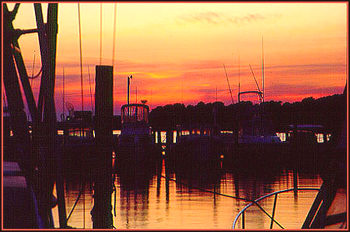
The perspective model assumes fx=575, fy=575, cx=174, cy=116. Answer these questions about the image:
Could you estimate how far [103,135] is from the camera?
17.2 feet

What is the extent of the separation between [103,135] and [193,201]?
402 cm

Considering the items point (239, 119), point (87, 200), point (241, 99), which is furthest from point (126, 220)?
point (241, 99)

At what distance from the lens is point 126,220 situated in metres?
7.28

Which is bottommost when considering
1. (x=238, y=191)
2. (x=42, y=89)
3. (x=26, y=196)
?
(x=238, y=191)

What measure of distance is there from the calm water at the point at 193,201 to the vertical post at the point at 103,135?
0.73 ft

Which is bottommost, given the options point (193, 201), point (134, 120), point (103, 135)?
point (193, 201)

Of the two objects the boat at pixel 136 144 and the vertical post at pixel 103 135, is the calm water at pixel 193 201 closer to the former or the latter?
the vertical post at pixel 103 135

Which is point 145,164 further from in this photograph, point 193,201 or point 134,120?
point 193,201

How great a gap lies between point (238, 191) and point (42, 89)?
620cm

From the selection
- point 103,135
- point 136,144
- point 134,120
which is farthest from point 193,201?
point 134,120

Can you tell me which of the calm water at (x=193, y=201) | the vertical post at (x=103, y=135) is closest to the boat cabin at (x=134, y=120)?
the calm water at (x=193, y=201)

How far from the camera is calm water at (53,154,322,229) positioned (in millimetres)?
7148

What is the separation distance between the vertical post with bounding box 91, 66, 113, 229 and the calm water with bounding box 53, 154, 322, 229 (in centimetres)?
22

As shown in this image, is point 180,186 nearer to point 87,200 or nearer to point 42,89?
point 87,200
